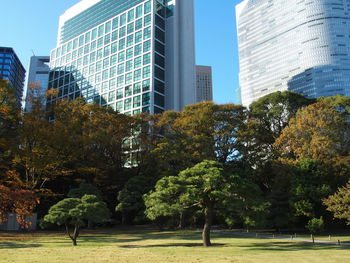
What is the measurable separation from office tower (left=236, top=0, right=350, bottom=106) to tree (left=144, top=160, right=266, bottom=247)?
5038 inches

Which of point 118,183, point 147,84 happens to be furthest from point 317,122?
point 147,84

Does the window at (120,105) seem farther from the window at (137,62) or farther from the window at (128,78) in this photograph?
the window at (137,62)

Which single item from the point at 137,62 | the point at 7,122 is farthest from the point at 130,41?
the point at 7,122

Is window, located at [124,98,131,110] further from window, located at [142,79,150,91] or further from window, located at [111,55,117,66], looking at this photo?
window, located at [111,55,117,66]

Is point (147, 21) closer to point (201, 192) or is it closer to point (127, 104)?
point (127, 104)

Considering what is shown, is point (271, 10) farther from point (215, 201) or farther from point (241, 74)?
point (215, 201)

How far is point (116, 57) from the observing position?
84.4m

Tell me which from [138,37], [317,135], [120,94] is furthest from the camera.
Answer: [138,37]

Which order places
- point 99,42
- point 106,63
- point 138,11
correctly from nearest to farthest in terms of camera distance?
point 138,11 < point 106,63 < point 99,42

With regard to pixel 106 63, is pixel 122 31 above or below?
above

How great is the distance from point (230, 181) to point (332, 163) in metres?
17.9

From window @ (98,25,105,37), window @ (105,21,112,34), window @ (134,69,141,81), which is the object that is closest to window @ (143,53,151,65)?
window @ (134,69,141,81)

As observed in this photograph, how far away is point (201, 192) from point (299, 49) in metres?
141

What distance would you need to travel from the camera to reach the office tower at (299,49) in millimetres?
133375
